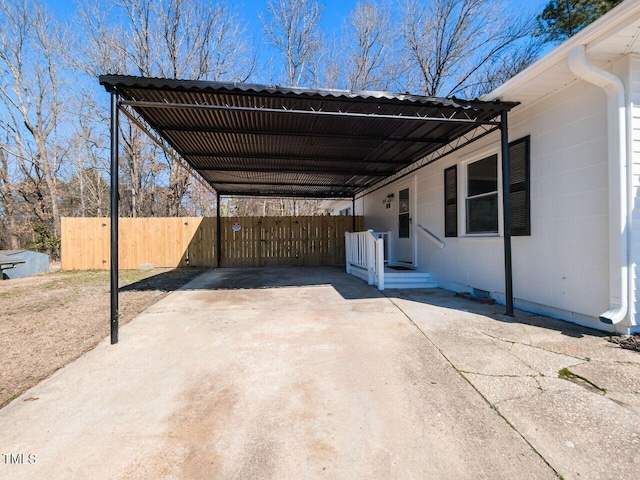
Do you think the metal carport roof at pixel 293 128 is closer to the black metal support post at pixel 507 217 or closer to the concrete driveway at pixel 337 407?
the black metal support post at pixel 507 217

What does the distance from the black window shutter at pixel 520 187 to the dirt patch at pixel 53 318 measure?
18.2 ft

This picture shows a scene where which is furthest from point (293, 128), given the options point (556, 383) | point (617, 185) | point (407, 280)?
point (556, 383)

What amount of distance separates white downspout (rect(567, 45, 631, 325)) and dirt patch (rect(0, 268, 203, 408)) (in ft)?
17.6

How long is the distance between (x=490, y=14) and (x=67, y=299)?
15.1m

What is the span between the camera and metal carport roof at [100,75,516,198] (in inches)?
145

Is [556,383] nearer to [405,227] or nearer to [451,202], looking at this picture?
[451,202]

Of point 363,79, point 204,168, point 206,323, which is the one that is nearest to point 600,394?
point 206,323

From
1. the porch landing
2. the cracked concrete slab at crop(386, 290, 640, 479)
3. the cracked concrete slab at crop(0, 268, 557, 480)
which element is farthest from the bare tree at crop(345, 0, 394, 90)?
the cracked concrete slab at crop(0, 268, 557, 480)

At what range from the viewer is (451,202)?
19.2ft

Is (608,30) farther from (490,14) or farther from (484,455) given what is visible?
(490,14)

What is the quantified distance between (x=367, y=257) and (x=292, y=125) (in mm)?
3277

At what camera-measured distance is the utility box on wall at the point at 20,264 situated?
7863 millimetres

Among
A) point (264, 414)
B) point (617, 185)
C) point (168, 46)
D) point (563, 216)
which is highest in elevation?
point (168, 46)

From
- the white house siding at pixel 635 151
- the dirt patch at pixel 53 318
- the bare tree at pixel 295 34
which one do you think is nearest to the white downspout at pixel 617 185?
the white house siding at pixel 635 151
